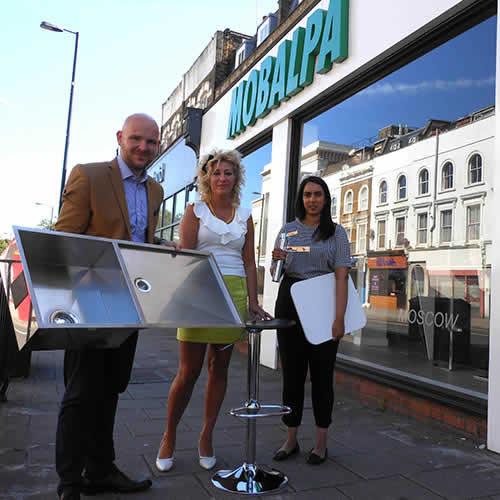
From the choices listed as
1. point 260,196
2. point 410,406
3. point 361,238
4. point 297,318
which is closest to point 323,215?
point 297,318

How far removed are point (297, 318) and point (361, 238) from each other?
264 cm

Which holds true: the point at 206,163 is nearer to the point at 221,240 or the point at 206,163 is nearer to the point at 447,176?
the point at 221,240

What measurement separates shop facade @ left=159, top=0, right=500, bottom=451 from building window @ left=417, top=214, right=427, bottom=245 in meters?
0.03

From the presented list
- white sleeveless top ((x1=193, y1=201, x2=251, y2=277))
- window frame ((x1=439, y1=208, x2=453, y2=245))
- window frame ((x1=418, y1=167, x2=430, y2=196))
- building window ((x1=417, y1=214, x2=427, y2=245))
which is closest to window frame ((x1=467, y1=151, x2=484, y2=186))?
window frame ((x1=439, y1=208, x2=453, y2=245))

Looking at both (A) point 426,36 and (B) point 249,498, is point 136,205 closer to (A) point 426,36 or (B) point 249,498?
(B) point 249,498

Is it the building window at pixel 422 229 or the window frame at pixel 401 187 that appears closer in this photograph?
the building window at pixel 422 229

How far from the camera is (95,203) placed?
98.0 inches

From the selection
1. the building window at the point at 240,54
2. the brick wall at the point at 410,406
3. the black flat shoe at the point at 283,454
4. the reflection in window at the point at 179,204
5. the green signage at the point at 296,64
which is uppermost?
the building window at the point at 240,54

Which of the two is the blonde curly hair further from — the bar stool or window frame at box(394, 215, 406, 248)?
window frame at box(394, 215, 406, 248)

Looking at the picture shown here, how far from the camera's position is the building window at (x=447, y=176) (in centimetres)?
459

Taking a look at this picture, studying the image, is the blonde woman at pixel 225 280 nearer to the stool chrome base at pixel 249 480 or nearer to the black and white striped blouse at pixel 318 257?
the stool chrome base at pixel 249 480

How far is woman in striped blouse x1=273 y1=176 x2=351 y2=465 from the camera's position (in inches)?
132

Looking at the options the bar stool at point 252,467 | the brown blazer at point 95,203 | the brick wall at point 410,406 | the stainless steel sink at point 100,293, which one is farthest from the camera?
the brick wall at point 410,406

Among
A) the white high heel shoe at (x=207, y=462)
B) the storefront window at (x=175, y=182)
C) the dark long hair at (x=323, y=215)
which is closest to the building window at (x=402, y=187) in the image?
the dark long hair at (x=323, y=215)
